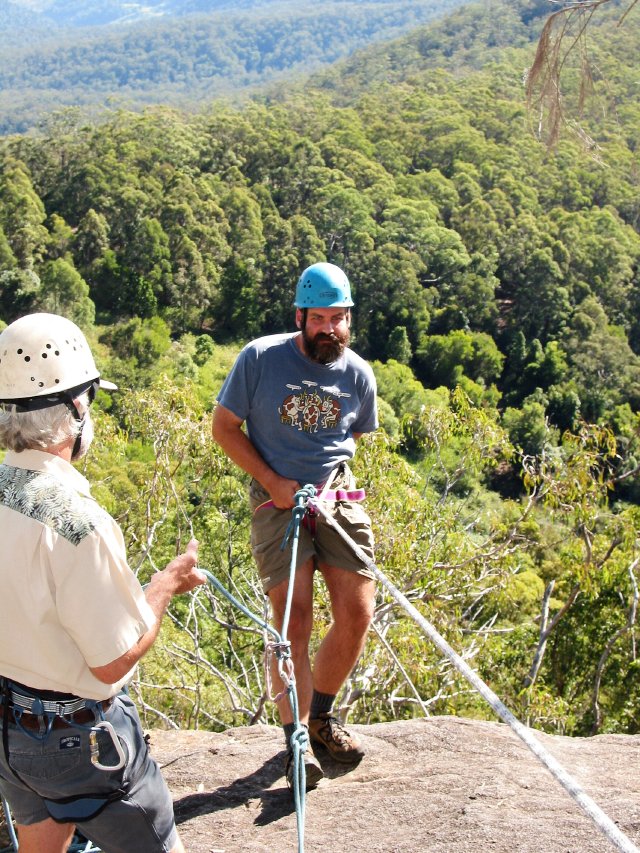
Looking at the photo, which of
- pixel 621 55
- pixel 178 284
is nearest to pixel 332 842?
pixel 178 284

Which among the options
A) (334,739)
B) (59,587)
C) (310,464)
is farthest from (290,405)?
(59,587)

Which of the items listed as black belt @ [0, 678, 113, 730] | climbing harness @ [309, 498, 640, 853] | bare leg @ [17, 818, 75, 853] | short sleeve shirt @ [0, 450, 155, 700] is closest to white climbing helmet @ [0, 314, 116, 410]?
short sleeve shirt @ [0, 450, 155, 700]

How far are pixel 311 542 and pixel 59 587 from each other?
143 centimetres

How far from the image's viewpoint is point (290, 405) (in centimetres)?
321

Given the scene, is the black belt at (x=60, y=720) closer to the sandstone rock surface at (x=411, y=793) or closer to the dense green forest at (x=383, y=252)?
the sandstone rock surface at (x=411, y=793)

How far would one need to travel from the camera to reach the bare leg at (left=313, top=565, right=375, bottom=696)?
124 inches

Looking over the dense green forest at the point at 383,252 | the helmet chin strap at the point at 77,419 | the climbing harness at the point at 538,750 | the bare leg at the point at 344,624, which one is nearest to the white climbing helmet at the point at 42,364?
the helmet chin strap at the point at 77,419

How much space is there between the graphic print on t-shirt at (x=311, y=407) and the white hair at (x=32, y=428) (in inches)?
51.1

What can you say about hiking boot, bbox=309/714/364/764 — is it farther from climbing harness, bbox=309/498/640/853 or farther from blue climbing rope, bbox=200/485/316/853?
climbing harness, bbox=309/498/640/853

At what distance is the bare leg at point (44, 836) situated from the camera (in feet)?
6.82

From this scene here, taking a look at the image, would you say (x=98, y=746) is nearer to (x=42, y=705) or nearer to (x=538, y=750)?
(x=42, y=705)

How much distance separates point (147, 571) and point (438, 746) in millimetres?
7263

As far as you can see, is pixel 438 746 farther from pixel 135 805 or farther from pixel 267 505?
pixel 135 805

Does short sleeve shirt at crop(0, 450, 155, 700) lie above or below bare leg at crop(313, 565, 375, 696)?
above
